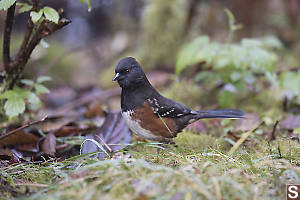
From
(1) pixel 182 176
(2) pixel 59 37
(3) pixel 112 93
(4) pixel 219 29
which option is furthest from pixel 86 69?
(1) pixel 182 176

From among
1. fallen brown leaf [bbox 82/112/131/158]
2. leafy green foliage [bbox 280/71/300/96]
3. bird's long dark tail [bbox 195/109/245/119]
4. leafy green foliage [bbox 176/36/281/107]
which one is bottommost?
fallen brown leaf [bbox 82/112/131/158]

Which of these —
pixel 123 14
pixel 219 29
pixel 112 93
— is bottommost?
pixel 112 93

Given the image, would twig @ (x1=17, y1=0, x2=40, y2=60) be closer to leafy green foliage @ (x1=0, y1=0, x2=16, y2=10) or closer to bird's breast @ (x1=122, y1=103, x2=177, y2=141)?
leafy green foliage @ (x1=0, y1=0, x2=16, y2=10)

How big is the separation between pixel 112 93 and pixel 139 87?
211cm

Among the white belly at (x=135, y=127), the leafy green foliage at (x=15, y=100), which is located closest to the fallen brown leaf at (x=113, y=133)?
the white belly at (x=135, y=127)

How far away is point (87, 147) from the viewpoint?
2.61 metres

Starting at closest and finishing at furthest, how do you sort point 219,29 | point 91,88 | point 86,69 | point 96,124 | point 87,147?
1. point 87,147
2. point 96,124
3. point 91,88
4. point 219,29
5. point 86,69

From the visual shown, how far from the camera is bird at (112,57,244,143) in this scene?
2.78 m

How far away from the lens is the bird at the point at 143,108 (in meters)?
2.78

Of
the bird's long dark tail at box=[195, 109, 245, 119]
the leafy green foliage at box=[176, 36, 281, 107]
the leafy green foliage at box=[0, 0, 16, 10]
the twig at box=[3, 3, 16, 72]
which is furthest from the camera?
the leafy green foliage at box=[176, 36, 281, 107]

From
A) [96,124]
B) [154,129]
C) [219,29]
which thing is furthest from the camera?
[219,29]

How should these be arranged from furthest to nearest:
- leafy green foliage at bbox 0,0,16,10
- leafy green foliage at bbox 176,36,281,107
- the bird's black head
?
leafy green foliage at bbox 176,36,281,107
the bird's black head
leafy green foliage at bbox 0,0,16,10

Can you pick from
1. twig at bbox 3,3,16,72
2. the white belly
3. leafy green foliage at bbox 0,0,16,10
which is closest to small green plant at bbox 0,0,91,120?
twig at bbox 3,3,16,72

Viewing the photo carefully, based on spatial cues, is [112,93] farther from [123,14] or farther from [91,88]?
[123,14]
